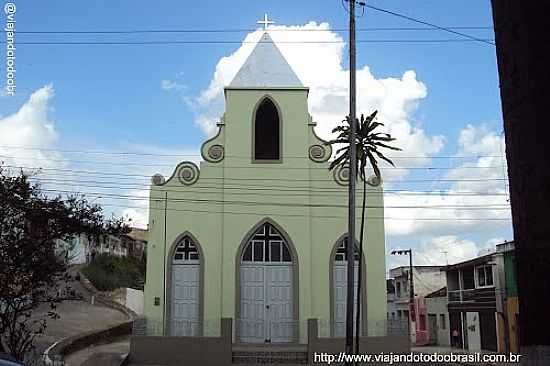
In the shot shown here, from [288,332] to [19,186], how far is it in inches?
506

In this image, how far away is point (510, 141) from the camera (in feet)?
12.5

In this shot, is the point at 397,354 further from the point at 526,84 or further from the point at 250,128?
the point at 526,84

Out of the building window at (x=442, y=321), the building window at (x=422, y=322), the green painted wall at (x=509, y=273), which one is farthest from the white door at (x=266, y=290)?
the building window at (x=422, y=322)

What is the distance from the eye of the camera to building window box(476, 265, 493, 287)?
34.2m

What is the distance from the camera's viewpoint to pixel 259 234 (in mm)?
23641

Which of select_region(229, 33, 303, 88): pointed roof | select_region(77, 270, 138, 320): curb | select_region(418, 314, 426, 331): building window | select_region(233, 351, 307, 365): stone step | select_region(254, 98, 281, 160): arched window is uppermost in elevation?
select_region(229, 33, 303, 88): pointed roof

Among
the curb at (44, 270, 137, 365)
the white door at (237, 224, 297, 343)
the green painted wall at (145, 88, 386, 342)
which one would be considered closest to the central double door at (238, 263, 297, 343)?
the white door at (237, 224, 297, 343)

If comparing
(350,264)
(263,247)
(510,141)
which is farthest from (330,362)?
(510,141)

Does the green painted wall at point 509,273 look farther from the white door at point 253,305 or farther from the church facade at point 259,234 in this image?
the white door at point 253,305

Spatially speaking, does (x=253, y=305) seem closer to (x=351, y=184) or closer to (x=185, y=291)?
(x=185, y=291)

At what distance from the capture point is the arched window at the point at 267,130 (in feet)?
80.2

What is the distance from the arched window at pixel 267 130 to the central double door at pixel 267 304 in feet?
14.6

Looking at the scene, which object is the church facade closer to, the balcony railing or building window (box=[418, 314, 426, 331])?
the balcony railing

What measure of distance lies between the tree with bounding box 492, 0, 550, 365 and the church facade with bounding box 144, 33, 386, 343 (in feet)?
61.7
